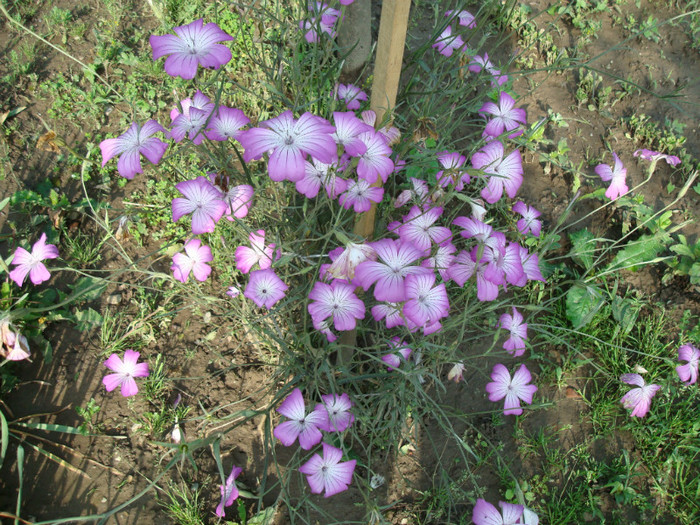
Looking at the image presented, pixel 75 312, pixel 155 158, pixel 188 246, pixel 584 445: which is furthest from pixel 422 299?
pixel 75 312

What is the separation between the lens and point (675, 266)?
241 cm

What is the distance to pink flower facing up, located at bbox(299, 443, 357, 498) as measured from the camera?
4.74 feet

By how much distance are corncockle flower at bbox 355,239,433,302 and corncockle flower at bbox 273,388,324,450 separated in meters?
0.41

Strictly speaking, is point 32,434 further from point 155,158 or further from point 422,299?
point 422,299

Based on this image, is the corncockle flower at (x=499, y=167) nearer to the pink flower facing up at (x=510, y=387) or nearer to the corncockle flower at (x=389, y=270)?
the corncockle flower at (x=389, y=270)

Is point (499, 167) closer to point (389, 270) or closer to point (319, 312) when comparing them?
point (389, 270)

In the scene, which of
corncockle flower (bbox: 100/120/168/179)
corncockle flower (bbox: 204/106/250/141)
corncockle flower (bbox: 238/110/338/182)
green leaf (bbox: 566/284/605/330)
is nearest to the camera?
corncockle flower (bbox: 238/110/338/182)

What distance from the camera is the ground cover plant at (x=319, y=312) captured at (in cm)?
145

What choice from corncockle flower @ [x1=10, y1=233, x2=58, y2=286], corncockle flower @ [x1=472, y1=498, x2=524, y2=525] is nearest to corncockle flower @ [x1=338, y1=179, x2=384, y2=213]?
corncockle flower @ [x1=472, y1=498, x2=524, y2=525]

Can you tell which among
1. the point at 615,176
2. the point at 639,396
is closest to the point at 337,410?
the point at 639,396

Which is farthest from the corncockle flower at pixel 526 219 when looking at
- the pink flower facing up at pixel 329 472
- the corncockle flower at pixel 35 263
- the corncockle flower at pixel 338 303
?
the corncockle flower at pixel 35 263

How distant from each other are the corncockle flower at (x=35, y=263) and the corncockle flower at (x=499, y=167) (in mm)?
1424

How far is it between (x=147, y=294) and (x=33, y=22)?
1716 mm

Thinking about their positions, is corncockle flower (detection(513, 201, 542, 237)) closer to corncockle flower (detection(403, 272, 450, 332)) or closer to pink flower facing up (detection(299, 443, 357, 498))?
corncockle flower (detection(403, 272, 450, 332))
